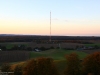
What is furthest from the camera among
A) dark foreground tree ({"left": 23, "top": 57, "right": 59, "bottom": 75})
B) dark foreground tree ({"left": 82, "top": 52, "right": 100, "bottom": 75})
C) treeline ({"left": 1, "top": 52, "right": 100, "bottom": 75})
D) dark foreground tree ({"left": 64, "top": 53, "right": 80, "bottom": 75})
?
dark foreground tree ({"left": 82, "top": 52, "right": 100, "bottom": 75})

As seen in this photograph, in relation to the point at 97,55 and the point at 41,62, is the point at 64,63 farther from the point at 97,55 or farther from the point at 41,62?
the point at 41,62

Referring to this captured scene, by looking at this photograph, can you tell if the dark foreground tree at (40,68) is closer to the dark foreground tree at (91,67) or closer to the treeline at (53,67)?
the treeline at (53,67)

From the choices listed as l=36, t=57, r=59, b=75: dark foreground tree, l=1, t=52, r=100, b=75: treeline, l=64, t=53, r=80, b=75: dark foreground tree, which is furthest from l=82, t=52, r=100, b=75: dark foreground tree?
l=36, t=57, r=59, b=75: dark foreground tree

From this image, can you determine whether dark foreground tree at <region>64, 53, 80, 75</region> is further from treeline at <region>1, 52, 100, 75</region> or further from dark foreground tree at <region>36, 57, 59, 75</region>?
dark foreground tree at <region>36, 57, 59, 75</region>

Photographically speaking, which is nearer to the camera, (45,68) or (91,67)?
(45,68)

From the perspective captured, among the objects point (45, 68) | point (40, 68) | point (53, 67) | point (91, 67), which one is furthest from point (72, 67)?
point (40, 68)

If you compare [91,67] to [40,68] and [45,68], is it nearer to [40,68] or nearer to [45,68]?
[45,68]

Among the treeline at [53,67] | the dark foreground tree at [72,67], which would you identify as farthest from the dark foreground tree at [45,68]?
the dark foreground tree at [72,67]

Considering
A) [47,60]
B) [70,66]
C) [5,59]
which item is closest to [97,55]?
[70,66]

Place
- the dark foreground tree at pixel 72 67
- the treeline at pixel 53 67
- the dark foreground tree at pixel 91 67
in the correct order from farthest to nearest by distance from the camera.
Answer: the dark foreground tree at pixel 91 67 < the dark foreground tree at pixel 72 67 < the treeline at pixel 53 67
